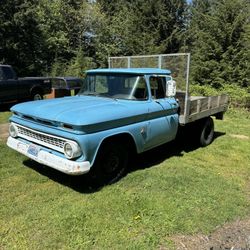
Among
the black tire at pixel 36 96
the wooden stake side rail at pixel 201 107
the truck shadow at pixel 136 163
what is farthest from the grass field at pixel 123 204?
the black tire at pixel 36 96

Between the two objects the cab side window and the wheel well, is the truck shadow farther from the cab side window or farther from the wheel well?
the cab side window

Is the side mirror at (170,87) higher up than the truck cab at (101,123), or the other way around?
the side mirror at (170,87)

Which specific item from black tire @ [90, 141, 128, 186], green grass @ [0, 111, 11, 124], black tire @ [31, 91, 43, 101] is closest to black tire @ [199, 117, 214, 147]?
black tire @ [90, 141, 128, 186]

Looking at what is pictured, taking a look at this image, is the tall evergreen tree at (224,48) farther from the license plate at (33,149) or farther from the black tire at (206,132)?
the license plate at (33,149)

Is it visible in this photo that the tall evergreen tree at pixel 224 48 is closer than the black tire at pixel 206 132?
No

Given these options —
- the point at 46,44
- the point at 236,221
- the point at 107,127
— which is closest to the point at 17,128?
the point at 107,127

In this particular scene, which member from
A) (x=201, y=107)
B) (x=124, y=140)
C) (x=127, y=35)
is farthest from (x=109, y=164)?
(x=127, y=35)

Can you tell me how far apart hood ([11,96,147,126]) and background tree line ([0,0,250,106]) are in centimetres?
1252

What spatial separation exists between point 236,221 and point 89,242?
6.71 ft

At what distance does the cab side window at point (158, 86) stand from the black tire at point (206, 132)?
6.54 ft

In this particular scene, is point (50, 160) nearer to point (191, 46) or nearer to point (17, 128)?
point (17, 128)

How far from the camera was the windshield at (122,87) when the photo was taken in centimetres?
562

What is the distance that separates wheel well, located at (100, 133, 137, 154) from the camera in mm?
4874

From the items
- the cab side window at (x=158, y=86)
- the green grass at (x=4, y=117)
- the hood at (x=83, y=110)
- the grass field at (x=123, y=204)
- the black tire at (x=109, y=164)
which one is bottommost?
the green grass at (x=4, y=117)
